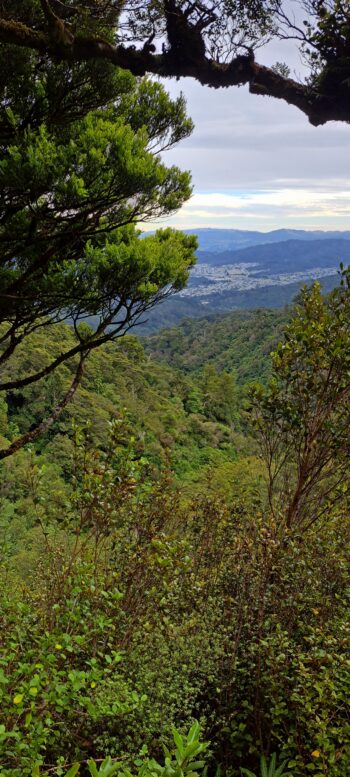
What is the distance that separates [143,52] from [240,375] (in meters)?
60.8

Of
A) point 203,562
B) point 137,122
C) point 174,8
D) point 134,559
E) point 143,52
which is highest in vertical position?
point 174,8

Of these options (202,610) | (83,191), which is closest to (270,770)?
(202,610)

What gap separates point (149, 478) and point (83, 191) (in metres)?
2.32

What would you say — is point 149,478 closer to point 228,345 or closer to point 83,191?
point 83,191

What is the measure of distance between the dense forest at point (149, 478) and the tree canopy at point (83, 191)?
0.06 ft

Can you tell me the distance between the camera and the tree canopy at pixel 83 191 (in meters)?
3.38

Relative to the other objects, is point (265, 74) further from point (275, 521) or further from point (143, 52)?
point (275, 521)

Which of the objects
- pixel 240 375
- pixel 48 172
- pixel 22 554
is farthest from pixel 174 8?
pixel 240 375

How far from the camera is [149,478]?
4168 mm

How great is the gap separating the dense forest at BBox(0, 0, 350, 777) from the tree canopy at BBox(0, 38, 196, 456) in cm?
2

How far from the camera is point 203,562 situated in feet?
16.2

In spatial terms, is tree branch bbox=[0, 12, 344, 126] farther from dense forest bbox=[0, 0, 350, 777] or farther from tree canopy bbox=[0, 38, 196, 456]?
tree canopy bbox=[0, 38, 196, 456]

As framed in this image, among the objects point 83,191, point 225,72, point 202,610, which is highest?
point 225,72

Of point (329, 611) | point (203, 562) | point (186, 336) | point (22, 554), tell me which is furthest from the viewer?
point (186, 336)
